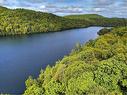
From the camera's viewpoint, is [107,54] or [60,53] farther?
[60,53]

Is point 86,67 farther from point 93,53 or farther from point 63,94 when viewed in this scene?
point 93,53

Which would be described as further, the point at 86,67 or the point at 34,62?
the point at 34,62

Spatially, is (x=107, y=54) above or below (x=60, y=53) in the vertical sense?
above

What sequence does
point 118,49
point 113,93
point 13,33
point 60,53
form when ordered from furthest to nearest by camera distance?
point 13,33 → point 60,53 → point 118,49 → point 113,93

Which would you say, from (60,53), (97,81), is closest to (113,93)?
(97,81)

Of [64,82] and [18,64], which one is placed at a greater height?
[64,82]

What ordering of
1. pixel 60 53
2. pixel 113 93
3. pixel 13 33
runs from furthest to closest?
pixel 13 33 < pixel 60 53 < pixel 113 93

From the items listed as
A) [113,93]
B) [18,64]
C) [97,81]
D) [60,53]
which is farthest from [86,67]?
[60,53]

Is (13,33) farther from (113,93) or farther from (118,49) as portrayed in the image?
(113,93)

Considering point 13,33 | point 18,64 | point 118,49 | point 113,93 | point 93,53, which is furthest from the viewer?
point 13,33

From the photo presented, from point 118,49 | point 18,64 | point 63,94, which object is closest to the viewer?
point 63,94
